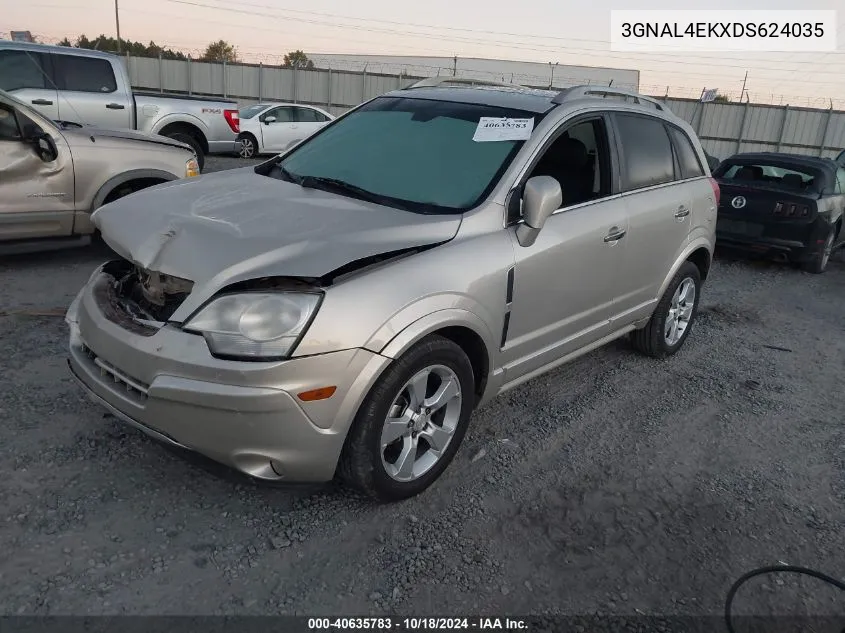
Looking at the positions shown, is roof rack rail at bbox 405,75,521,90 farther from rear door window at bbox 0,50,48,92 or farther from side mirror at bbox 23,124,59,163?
rear door window at bbox 0,50,48,92

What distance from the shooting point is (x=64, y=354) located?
4.18m

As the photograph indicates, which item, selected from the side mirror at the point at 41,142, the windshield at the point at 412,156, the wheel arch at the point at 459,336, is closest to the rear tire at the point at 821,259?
the windshield at the point at 412,156

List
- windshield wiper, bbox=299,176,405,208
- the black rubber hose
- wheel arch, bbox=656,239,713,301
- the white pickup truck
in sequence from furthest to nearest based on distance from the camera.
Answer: the white pickup truck
wheel arch, bbox=656,239,713,301
windshield wiper, bbox=299,176,405,208
the black rubber hose

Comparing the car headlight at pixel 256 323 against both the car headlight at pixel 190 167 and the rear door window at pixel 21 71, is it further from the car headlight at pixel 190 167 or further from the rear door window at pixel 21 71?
the rear door window at pixel 21 71

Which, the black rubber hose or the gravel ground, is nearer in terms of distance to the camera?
the gravel ground

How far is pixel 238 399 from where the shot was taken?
2449mm

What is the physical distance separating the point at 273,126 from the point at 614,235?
A: 14853mm

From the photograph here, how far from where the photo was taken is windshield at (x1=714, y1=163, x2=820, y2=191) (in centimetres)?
870

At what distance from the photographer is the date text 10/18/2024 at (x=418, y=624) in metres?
2.36

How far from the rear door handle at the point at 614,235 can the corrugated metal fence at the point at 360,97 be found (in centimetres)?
2641

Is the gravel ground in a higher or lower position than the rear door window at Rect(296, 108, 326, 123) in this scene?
lower

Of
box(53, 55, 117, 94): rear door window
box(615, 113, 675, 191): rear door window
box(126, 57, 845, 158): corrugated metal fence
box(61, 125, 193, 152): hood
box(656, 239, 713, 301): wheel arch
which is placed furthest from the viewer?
box(126, 57, 845, 158): corrugated metal fence

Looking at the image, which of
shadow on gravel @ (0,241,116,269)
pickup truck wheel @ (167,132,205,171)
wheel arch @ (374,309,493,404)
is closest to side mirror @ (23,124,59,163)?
shadow on gravel @ (0,241,116,269)

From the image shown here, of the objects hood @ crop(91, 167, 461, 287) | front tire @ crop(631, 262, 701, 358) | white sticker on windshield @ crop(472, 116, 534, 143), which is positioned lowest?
front tire @ crop(631, 262, 701, 358)
